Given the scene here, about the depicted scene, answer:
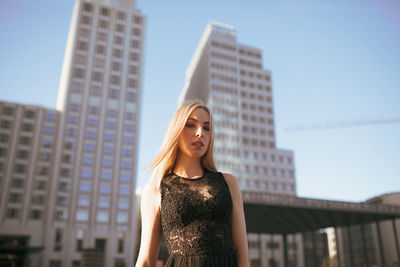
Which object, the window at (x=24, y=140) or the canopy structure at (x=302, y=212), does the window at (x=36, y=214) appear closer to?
the window at (x=24, y=140)

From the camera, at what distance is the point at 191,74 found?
356ft

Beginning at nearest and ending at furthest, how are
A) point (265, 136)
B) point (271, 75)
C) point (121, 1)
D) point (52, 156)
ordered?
point (52, 156), point (121, 1), point (265, 136), point (271, 75)

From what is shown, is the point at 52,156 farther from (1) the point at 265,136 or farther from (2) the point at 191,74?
(2) the point at 191,74

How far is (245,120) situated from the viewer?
277 feet

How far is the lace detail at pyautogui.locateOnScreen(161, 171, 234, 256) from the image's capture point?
2145mm

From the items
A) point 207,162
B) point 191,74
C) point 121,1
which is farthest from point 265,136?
point 207,162

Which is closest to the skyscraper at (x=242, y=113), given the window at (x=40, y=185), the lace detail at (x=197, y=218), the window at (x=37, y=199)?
the window at (x=40, y=185)

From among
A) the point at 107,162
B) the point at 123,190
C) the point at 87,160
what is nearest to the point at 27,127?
the point at 87,160

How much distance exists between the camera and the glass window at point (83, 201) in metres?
59.6

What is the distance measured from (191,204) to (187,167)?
14.8 inches

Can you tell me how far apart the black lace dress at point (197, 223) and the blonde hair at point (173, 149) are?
0.62 ft

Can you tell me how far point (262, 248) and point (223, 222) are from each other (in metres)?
73.9

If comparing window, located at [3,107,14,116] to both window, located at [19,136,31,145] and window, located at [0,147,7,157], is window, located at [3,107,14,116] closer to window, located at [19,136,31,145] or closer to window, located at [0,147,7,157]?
window, located at [19,136,31,145]

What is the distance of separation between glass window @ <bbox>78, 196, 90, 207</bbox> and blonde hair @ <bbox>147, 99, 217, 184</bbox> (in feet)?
203
